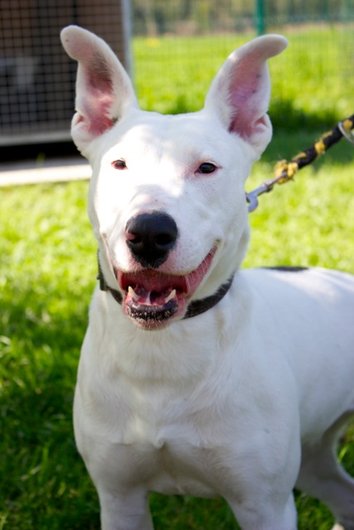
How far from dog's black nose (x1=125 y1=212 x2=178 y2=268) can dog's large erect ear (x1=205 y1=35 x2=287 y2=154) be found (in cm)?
72

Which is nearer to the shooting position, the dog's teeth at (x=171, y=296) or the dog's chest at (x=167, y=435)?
the dog's teeth at (x=171, y=296)

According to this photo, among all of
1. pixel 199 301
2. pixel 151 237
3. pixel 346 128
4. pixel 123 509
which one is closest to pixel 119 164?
pixel 151 237

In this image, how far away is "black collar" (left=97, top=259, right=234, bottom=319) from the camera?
290 cm

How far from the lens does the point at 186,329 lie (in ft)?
9.63

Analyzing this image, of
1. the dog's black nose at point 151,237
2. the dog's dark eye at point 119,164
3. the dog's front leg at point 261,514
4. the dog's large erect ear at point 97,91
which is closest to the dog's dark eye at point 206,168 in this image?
the dog's dark eye at point 119,164

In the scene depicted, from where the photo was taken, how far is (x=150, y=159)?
8.84 ft

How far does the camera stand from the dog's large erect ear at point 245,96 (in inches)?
119

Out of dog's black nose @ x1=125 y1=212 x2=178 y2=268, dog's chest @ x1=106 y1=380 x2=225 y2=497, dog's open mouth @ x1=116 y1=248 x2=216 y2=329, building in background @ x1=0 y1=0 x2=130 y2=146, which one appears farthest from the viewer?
building in background @ x1=0 y1=0 x2=130 y2=146

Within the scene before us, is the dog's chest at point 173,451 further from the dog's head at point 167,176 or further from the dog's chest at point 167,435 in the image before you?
the dog's head at point 167,176

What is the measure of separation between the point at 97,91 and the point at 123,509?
142 cm

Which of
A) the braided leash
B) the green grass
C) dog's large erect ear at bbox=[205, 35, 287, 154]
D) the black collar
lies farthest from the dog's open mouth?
the green grass

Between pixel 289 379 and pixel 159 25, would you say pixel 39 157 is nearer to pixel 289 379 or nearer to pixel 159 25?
pixel 159 25

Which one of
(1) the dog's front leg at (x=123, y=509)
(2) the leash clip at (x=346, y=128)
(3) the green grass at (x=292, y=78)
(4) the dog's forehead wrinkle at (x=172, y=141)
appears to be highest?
(4) the dog's forehead wrinkle at (x=172, y=141)

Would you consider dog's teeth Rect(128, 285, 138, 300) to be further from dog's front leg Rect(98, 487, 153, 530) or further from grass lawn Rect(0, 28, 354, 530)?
grass lawn Rect(0, 28, 354, 530)
